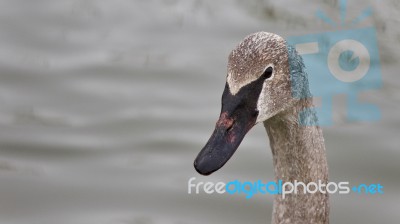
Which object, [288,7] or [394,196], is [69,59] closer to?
[288,7]

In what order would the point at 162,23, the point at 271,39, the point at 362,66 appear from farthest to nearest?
the point at 162,23 → the point at 362,66 → the point at 271,39

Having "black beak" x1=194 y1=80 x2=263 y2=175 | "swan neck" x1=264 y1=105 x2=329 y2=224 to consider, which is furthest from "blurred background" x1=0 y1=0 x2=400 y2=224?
"black beak" x1=194 y1=80 x2=263 y2=175

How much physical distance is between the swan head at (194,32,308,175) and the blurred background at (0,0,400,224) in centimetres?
119

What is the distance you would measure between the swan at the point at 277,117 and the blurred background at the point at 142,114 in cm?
90

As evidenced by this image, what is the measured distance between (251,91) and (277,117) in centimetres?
30

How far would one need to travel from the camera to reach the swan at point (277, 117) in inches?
128

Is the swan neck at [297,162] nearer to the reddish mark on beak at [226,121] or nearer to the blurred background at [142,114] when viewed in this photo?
the reddish mark on beak at [226,121]

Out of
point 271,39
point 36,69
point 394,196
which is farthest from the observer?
point 36,69

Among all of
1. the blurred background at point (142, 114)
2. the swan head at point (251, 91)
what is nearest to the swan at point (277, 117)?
the swan head at point (251, 91)

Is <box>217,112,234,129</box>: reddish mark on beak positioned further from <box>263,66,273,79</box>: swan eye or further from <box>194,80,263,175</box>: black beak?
<box>263,66,273,79</box>: swan eye

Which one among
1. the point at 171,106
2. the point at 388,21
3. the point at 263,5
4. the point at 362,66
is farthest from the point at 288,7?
the point at 362,66

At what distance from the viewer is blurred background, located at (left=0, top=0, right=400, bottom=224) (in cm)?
523

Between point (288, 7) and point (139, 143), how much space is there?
1843 millimetres

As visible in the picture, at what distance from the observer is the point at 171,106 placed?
20.4ft
